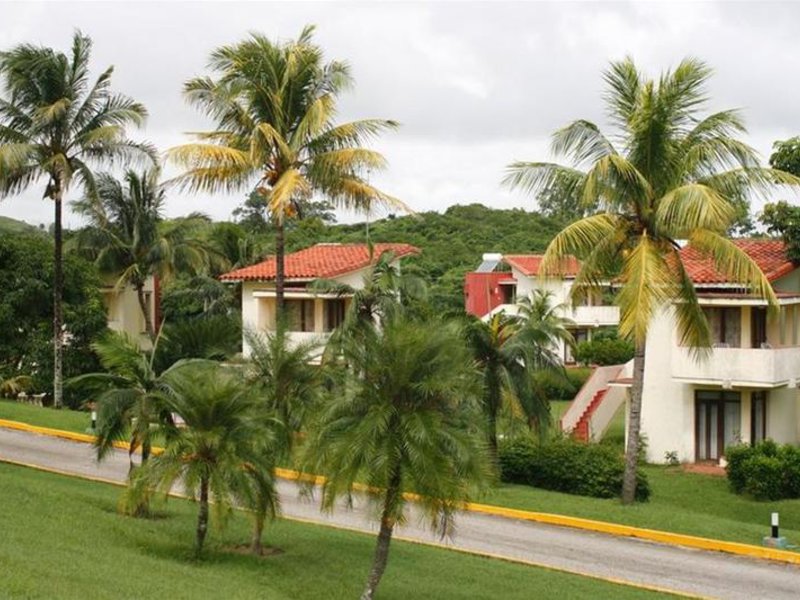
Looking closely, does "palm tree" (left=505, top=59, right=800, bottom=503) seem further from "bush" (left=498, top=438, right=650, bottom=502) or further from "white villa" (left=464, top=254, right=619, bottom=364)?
"white villa" (left=464, top=254, right=619, bottom=364)

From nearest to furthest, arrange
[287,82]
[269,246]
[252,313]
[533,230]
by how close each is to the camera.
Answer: [287,82], [252,313], [269,246], [533,230]

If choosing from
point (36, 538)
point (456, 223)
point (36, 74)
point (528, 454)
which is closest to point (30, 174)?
point (36, 74)

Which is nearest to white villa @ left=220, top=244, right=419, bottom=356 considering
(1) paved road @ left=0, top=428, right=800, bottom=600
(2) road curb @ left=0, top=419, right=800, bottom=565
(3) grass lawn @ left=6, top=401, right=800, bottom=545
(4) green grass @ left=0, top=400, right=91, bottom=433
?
(4) green grass @ left=0, top=400, right=91, bottom=433

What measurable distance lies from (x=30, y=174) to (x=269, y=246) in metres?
33.5

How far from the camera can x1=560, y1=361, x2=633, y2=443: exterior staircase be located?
120 feet

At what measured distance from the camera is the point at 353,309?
27.9 m

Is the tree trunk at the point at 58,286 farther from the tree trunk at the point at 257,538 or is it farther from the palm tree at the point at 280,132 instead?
the tree trunk at the point at 257,538

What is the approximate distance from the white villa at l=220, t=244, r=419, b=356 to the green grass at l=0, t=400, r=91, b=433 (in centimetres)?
826

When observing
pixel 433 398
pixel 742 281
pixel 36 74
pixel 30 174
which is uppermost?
pixel 36 74

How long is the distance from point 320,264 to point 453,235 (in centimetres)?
4280

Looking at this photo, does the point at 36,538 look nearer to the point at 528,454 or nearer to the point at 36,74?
the point at 528,454

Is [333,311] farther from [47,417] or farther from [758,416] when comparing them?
[758,416]

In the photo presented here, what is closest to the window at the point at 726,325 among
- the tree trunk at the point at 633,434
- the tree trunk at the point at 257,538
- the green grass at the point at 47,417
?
the tree trunk at the point at 633,434

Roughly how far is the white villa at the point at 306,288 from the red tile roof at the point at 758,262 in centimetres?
1034
